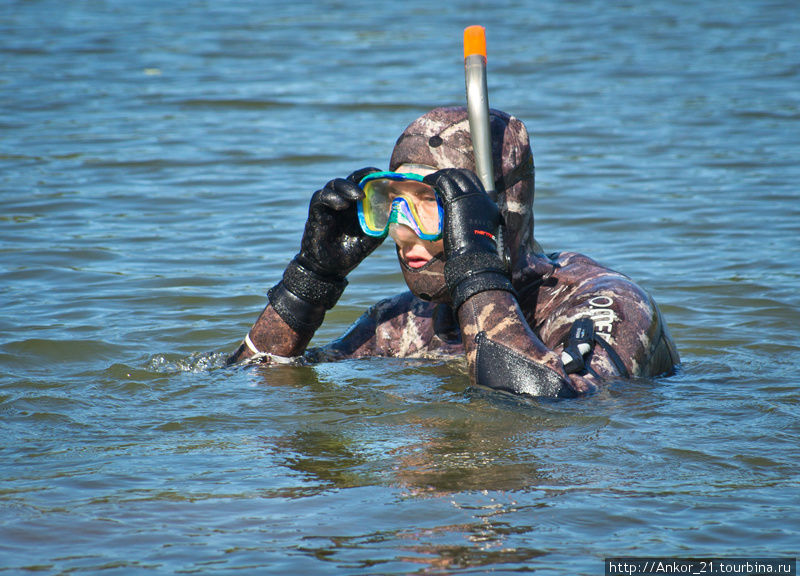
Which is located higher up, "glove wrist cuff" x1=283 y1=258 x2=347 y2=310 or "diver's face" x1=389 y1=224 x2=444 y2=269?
"diver's face" x1=389 y1=224 x2=444 y2=269

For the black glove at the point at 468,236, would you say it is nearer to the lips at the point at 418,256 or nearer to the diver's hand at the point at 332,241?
the lips at the point at 418,256

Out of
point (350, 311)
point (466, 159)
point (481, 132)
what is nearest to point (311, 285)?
point (466, 159)

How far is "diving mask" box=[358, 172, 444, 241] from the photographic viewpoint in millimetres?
3865

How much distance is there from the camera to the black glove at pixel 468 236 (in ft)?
12.1

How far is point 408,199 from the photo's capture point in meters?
3.90

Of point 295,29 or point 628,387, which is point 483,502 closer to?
point 628,387

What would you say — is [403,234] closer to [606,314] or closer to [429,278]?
[429,278]

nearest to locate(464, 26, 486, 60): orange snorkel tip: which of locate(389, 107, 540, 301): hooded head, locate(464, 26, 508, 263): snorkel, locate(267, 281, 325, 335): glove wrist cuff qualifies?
locate(464, 26, 508, 263): snorkel

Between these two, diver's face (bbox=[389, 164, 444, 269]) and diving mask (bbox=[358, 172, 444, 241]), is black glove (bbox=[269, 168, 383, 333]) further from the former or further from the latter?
diver's face (bbox=[389, 164, 444, 269])

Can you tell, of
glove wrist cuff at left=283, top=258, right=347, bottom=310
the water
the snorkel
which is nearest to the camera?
the water

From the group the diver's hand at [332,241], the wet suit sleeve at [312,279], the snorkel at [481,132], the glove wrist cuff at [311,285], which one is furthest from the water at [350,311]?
the snorkel at [481,132]

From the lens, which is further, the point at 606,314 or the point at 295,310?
the point at 295,310

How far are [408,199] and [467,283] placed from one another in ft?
1.36

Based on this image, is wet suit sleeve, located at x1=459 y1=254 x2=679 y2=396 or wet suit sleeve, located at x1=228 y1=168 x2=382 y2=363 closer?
wet suit sleeve, located at x1=459 y1=254 x2=679 y2=396
